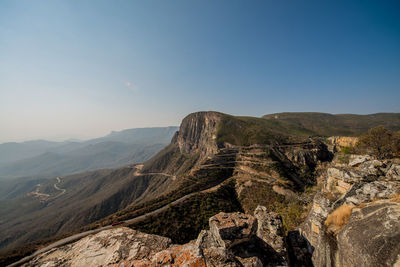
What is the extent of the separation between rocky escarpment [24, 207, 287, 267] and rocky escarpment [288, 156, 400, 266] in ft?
8.05

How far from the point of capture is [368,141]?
99.7ft

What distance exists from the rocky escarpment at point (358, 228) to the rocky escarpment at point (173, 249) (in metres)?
2.45

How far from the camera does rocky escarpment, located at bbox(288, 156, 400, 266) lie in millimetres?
5023

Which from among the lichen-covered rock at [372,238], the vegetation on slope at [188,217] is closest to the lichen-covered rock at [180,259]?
the lichen-covered rock at [372,238]

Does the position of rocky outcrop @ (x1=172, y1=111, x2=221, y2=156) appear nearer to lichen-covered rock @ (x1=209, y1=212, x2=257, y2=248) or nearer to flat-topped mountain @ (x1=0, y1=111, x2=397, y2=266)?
flat-topped mountain @ (x1=0, y1=111, x2=397, y2=266)

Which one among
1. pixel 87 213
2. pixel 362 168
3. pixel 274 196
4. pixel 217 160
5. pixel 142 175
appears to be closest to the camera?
pixel 362 168

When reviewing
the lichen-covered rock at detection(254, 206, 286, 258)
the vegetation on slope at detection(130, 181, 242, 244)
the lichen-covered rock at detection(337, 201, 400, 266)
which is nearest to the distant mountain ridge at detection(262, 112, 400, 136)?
the vegetation on slope at detection(130, 181, 242, 244)

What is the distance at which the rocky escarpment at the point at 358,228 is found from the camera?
502 cm

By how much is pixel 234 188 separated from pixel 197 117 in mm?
118566

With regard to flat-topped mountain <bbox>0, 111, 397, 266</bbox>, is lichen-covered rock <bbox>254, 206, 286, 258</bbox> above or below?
above

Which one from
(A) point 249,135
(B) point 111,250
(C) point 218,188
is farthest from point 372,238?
(A) point 249,135

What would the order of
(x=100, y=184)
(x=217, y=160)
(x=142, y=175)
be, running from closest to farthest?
(x=217, y=160), (x=142, y=175), (x=100, y=184)

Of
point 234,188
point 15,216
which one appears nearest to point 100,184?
point 15,216

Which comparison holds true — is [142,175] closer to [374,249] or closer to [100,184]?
[100,184]
